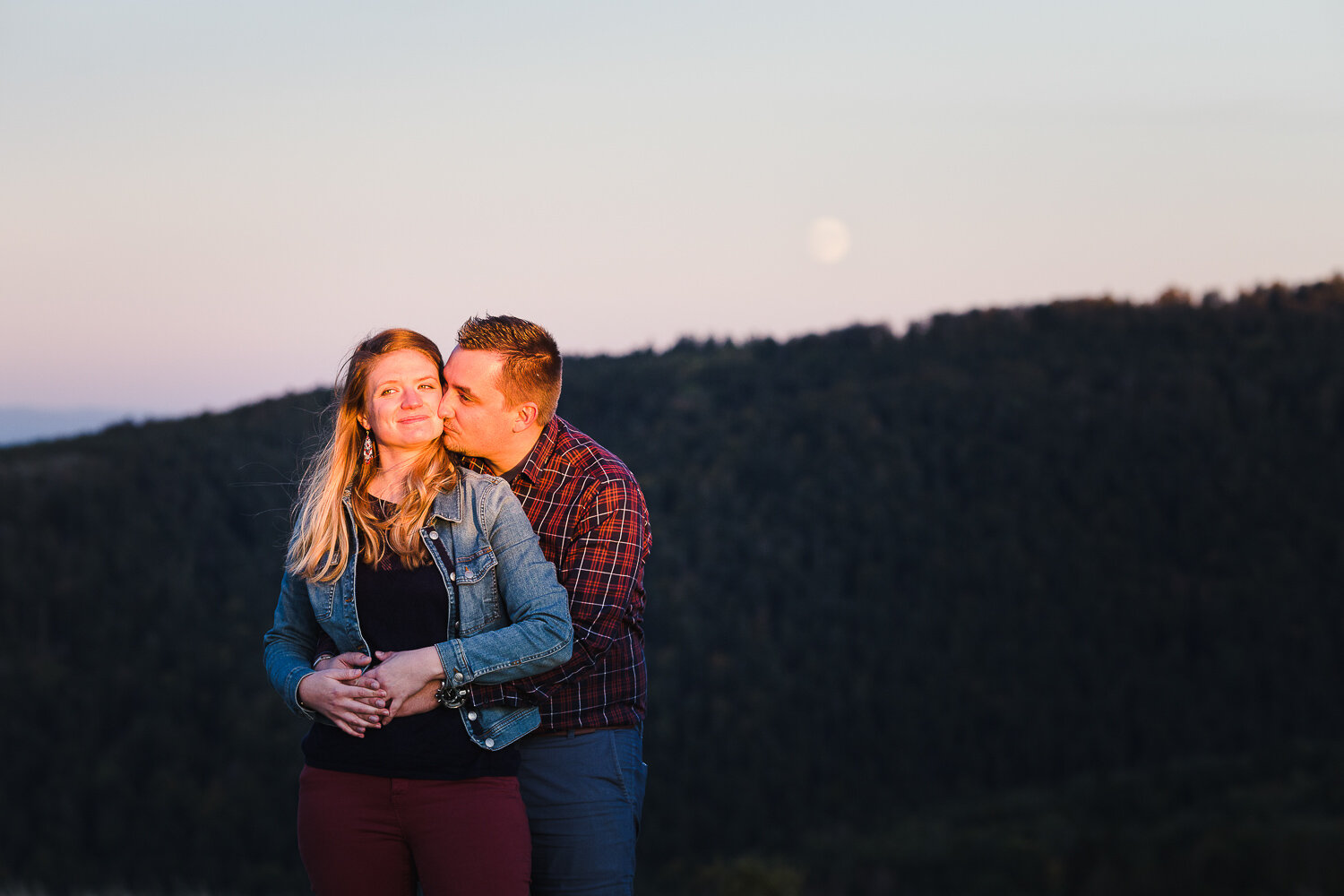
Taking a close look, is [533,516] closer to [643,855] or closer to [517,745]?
[517,745]

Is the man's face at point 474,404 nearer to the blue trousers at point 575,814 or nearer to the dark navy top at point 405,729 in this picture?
Answer: the dark navy top at point 405,729

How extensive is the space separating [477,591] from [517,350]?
1.58 feet

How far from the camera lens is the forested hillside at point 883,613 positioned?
23844 mm

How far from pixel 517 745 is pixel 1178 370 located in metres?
32.8

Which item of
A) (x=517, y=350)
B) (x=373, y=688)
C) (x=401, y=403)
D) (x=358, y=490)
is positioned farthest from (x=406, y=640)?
(x=517, y=350)

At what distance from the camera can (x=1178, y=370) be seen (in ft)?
105

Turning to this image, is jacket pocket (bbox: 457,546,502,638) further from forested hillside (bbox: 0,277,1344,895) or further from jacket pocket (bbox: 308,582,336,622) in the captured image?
forested hillside (bbox: 0,277,1344,895)

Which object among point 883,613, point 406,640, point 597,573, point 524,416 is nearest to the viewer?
point 406,640

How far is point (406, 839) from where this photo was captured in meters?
2.07

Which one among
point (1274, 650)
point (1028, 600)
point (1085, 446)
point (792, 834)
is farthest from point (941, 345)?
point (792, 834)

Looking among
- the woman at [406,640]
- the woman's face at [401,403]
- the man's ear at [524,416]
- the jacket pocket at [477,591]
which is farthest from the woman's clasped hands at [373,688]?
the man's ear at [524,416]

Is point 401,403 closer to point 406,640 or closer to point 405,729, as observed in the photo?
point 406,640

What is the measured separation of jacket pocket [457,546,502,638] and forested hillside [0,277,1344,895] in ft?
64.9

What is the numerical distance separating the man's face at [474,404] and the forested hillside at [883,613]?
19745 mm
